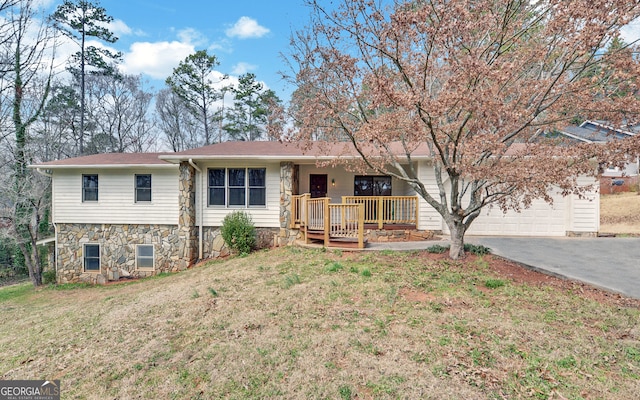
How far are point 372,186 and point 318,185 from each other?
7.19 feet

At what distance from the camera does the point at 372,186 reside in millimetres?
12031

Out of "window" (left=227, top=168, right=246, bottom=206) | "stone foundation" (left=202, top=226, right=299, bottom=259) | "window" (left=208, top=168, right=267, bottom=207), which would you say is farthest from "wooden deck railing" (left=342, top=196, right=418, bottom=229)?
"window" (left=227, top=168, right=246, bottom=206)

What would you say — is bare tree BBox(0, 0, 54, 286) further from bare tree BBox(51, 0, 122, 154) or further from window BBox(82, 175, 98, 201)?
bare tree BBox(51, 0, 122, 154)

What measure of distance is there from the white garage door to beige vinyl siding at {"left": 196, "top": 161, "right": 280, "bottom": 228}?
21.8 feet

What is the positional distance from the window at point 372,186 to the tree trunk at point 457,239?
5.75 metres

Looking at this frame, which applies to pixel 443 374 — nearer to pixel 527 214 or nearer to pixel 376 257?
pixel 376 257

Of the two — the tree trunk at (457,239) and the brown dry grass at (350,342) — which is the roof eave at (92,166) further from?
the tree trunk at (457,239)

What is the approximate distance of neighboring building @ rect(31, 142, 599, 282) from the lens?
9.70 metres

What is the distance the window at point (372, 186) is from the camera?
1200 centimetres

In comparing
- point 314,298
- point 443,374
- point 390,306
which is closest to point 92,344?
point 314,298

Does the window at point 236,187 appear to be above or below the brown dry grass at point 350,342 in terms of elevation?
above

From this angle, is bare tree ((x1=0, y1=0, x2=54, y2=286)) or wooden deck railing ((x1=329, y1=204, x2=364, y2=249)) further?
bare tree ((x1=0, y1=0, x2=54, y2=286))

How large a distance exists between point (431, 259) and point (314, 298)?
312 centimetres

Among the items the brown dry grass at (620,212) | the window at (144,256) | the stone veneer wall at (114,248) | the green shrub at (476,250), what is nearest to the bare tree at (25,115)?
the stone veneer wall at (114,248)
